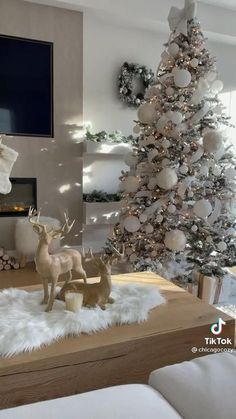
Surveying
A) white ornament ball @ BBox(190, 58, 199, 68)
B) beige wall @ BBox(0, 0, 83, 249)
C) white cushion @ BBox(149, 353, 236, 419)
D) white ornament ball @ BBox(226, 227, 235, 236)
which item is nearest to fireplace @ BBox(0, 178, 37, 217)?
beige wall @ BBox(0, 0, 83, 249)

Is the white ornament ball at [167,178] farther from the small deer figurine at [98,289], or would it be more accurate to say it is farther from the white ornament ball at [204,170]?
the small deer figurine at [98,289]

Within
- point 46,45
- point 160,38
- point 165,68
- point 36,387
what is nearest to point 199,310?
point 36,387

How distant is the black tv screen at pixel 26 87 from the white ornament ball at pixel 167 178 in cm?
171

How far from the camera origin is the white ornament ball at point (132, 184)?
3.04 m

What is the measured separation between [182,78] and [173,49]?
313 millimetres

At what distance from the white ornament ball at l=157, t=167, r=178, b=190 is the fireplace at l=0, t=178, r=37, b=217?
5.69 ft

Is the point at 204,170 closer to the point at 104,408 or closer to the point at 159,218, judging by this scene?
the point at 159,218

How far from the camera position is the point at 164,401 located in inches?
34.0

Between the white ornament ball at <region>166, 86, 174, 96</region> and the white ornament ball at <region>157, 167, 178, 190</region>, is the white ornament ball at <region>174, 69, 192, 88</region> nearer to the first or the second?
the white ornament ball at <region>166, 86, 174, 96</region>

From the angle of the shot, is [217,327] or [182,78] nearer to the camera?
[217,327]

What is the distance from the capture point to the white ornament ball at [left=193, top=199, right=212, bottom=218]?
9.14 feet

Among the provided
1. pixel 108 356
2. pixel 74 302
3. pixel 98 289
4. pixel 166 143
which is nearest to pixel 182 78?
pixel 166 143

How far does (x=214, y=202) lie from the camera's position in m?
2.95

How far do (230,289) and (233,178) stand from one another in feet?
3.13
